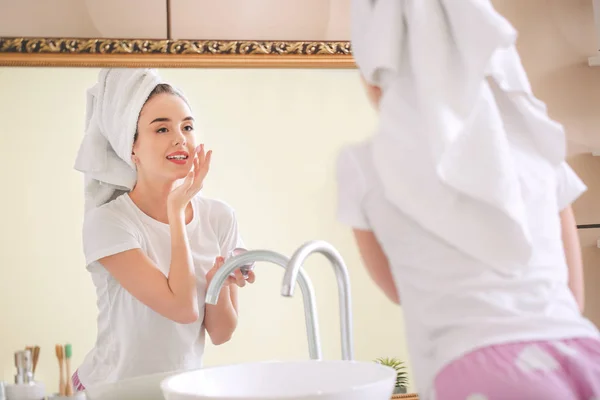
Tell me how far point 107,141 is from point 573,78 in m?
0.99

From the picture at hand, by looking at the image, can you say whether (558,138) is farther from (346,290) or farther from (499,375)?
(346,290)

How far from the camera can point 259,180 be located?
1.46 metres

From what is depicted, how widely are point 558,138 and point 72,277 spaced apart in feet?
2.81

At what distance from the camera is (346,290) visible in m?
1.33

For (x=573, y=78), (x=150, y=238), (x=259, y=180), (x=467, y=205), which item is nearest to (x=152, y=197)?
(x=150, y=238)

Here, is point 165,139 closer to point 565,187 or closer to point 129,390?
point 129,390

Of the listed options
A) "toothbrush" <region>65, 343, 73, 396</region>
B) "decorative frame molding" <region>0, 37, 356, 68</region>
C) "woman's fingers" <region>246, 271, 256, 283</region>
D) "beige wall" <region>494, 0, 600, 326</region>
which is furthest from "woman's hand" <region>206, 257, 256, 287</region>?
"beige wall" <region>494, 0, 600, 326</region>

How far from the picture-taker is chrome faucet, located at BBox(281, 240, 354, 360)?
1.12 m

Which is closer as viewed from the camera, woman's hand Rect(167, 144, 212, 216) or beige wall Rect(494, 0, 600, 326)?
woman's hand Rect(167, 144, 212, 216)

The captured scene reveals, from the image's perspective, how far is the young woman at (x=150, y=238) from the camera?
4.43 ft

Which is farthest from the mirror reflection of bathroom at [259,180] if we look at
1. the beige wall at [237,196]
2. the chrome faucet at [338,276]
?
the chrome faucet at [338,276]

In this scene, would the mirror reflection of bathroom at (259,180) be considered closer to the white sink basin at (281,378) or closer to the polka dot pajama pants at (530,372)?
the white sink basin at (281,378)

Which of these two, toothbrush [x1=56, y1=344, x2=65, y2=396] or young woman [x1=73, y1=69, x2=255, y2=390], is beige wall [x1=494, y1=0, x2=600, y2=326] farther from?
toothbrush [x1=56, y1=344, x2=65, y2=396]

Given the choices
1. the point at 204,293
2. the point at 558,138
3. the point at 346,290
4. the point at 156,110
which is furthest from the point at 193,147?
the point at 558,138
